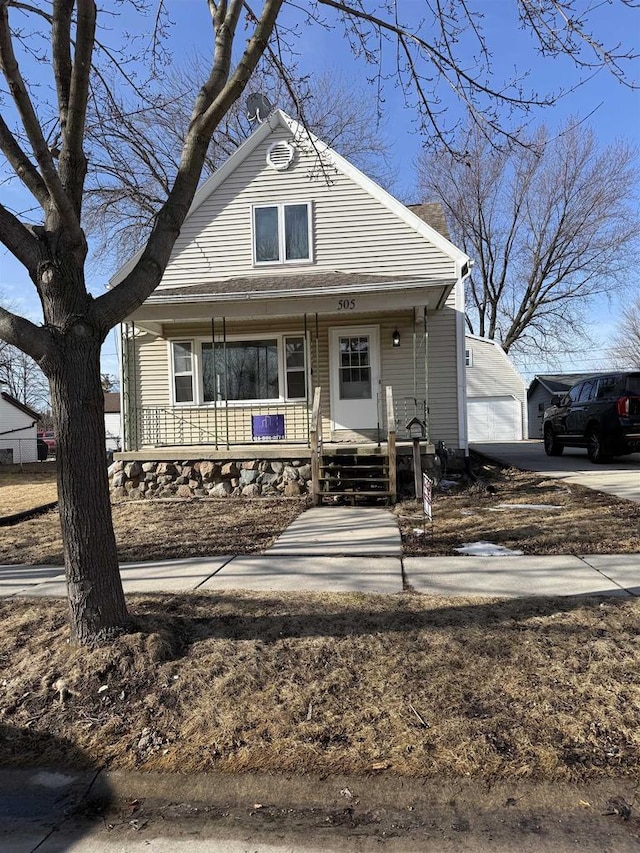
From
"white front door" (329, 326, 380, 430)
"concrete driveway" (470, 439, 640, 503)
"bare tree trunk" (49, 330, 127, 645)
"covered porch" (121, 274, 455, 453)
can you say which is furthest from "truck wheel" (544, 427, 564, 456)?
"bare tree trunk" (49, 330, 127, 645)

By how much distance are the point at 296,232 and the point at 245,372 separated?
3256 mm

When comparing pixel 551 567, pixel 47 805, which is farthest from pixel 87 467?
pixel 551 567

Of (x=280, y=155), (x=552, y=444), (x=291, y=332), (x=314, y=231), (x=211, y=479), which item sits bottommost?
(x=211, y=479)

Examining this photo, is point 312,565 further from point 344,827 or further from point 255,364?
point 255,364

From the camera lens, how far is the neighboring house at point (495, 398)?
32.3m

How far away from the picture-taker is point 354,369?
40.8ft

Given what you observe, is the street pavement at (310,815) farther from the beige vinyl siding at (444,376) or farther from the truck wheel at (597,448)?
the truck wheel at (597,448)

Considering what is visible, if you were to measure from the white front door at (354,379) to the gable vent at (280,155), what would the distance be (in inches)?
152

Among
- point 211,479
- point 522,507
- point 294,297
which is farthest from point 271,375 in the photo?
point 522,507

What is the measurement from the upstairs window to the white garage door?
21955 millimetres

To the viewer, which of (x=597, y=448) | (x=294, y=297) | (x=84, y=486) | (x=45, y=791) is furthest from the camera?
(x=597, y=448)

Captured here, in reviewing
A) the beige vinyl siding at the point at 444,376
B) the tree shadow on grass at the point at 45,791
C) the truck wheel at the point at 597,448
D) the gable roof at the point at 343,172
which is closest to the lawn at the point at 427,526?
the beige vinyl siding at the point at 444,376

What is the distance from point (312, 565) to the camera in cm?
570

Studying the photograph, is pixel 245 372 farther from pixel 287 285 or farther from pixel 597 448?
pixel 597 448
